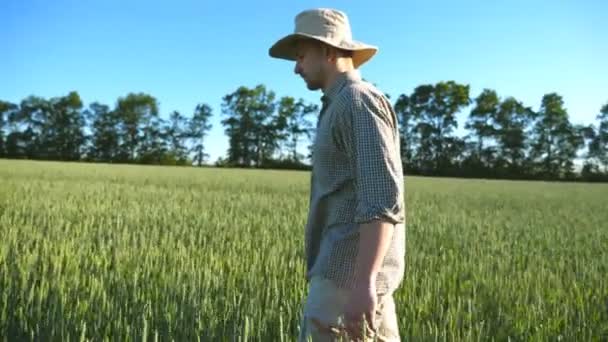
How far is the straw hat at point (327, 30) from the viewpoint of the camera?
1739 mm

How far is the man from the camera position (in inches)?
61.8

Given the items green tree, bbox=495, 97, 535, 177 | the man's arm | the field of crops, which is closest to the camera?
the man's arm

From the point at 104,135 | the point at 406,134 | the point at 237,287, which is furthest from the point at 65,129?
the point at 237,287

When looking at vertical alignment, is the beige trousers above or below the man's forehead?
below

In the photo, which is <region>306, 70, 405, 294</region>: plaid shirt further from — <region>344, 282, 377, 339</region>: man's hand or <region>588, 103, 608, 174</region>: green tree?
<region>588, 103, 608, 174</region>: green tree

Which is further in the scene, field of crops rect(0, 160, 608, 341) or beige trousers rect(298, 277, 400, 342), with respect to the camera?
field of crops rect(0, 160, 608, 341)

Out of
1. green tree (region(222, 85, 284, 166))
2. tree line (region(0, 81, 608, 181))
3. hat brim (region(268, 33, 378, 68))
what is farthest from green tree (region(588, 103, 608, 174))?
hat brim (region(268, 33, 378, 68))

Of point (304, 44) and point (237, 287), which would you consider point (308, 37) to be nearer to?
point (304, 44)

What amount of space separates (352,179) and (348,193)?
2.0 inches

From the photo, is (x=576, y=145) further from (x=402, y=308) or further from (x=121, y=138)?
(x=402, y=308)

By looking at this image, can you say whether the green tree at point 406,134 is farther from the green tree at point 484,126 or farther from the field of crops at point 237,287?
the field of crops at point 237,287

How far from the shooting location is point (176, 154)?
63125 millimetres

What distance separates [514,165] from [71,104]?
54706mm

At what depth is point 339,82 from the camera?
5.84 ft
